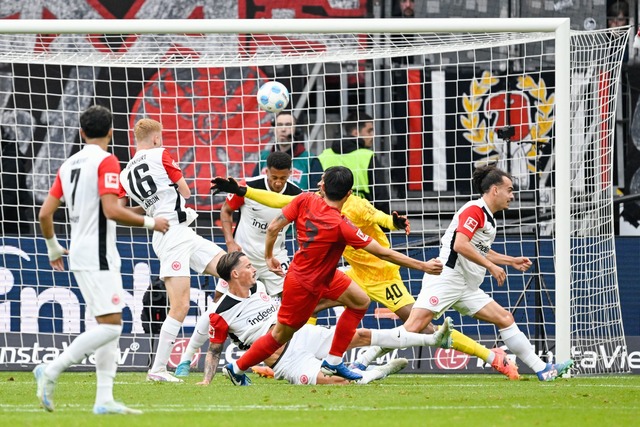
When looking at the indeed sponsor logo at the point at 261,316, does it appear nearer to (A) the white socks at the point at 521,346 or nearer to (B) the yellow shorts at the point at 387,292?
(B) the yellow shorts at the point at 387,292

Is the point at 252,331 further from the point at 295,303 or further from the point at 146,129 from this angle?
the point at 146,129

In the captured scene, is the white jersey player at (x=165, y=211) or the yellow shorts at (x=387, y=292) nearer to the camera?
the white jersey player at (x=165, y=211)

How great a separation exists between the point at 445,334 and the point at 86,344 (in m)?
4.37

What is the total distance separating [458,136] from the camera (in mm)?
14938

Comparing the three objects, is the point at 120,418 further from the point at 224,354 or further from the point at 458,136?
the point at 458,136

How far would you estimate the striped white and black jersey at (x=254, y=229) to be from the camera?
12.1 m

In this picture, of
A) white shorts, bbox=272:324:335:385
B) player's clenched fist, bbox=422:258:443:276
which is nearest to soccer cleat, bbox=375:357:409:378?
white shorts, bbox=272:324:335:385

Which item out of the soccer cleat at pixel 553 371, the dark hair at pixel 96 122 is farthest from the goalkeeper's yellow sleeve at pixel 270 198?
the dark hair at pixel 96 122

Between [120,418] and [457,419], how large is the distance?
80.3 inches

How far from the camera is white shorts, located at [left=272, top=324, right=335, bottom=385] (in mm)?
10445

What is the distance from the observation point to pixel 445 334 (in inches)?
436

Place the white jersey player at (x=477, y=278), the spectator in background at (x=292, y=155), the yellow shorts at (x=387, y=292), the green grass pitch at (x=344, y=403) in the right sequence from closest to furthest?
the green grass pitch at (x=344, y=403) → the white jersey player at (x=477, y=278) → the yellow shorts at (x=387, y=292) → the spectator in background at (x=292, y=155)

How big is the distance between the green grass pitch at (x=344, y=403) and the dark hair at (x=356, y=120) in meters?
3.65

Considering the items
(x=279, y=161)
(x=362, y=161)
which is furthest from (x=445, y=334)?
(x=362, y=161)
